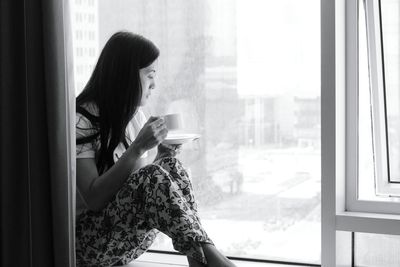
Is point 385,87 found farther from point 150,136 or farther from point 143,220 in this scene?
point 143,220

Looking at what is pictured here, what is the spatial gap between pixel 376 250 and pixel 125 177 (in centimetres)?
94

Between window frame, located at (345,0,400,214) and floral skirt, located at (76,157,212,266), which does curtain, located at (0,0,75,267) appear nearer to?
floral skirt, located at (76,157,212,266)

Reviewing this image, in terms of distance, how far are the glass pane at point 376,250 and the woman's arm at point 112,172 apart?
825 millimetres

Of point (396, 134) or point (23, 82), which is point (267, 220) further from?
point (23, 82)

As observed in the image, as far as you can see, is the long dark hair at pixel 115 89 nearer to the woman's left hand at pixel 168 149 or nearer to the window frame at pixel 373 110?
the woman's left hand at pixel 168 149

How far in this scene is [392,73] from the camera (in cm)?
210

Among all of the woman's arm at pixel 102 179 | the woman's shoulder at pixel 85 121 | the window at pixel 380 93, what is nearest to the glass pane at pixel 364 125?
the window at pixel 380 93

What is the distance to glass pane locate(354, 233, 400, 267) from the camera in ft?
6.97

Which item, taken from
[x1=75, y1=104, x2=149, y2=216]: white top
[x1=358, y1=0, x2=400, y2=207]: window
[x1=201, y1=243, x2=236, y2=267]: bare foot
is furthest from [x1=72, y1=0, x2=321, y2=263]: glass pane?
[x1=201, y1=243, x2=236, y2=267]: bare foot

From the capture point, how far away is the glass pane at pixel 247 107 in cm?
225

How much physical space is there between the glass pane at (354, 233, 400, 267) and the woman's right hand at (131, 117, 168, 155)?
0.82 metres

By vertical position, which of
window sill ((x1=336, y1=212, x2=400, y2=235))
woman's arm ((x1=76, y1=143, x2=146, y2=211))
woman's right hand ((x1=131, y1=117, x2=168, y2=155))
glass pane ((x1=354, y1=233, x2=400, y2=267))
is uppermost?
woman's right hand ((x1=131, y1=117, x2=168, y2=155))

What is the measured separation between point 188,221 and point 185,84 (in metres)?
0.78

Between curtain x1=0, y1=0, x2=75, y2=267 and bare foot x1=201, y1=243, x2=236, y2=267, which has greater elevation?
curtain x1=0, y1=0, x2=75, y2=267
